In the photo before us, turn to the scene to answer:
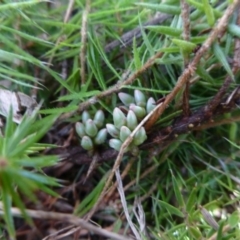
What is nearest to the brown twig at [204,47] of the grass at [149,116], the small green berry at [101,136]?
the grass at [149,116]

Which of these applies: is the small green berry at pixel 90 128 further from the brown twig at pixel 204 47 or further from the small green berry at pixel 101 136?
the brown twig at pixel 204 47

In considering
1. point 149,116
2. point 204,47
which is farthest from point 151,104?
point 204,47

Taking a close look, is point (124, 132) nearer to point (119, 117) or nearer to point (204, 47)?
point (119, 117)

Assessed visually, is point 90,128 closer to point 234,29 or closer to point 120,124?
point 120,124

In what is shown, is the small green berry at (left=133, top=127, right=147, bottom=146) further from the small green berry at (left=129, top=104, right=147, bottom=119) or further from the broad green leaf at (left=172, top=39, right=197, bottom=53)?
the broad green leaf at (left=172, top=39, right=197, bottom=53)

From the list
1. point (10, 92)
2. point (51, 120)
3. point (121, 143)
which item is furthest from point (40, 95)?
point (51, 120)

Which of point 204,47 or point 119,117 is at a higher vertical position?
point 204,47

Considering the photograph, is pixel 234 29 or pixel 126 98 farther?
pixel 126 98

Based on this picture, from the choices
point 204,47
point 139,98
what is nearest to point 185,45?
point 204,47
